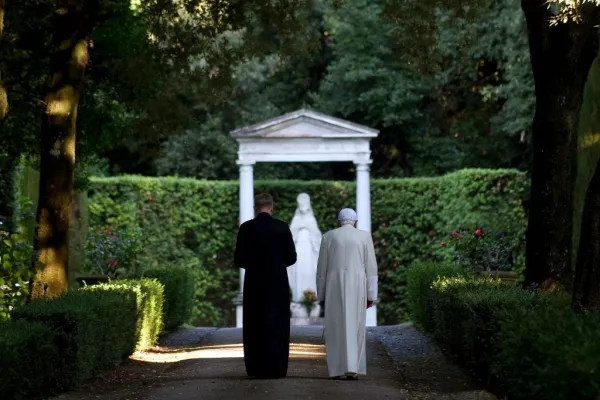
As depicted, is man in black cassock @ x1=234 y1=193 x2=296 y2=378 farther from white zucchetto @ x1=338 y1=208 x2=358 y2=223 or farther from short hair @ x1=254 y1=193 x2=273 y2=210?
white zucchetto @ x1=338 y1=208 x2=358 y2=223

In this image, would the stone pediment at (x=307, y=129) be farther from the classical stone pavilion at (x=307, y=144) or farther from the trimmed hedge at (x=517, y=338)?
the trimmed hedge at (x=517, y=338)

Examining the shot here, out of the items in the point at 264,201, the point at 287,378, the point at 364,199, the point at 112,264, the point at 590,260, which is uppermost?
the point at 364,199

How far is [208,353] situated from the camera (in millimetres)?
14523

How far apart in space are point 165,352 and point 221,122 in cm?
2013

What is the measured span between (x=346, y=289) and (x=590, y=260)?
295cm

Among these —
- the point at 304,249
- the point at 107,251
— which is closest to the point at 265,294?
the point at 107,251

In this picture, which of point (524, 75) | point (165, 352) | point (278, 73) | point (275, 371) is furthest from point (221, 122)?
point (275, 371)

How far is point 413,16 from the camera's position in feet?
59.9

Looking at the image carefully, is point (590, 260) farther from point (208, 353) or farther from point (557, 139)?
point (208, 353)

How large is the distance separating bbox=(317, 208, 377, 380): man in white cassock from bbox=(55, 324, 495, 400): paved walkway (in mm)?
301

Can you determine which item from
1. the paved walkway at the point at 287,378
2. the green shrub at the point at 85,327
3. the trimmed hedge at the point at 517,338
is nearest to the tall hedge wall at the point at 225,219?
the paved walkway at the point at 287,378

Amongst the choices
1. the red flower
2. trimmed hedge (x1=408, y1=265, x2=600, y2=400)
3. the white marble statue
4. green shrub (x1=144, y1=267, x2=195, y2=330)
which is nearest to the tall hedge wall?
the white marble statue

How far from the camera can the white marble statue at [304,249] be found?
2677 cm

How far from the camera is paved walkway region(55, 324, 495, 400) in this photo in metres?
10.3
